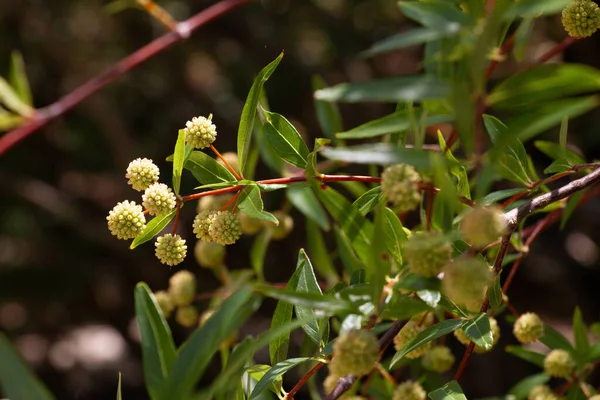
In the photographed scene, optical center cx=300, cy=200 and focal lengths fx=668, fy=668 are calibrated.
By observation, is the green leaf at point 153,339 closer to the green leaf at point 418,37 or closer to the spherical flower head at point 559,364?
the green leaf at point 418,37

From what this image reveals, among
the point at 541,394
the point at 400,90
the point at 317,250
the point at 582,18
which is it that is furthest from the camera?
the point at 317,250

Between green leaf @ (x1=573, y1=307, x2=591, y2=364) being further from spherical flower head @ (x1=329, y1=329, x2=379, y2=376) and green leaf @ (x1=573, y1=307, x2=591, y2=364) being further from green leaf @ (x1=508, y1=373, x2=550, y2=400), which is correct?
spherical flower head @ (x1=329, y1=329, x2=379, y2=376)

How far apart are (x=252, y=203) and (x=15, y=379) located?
36cm

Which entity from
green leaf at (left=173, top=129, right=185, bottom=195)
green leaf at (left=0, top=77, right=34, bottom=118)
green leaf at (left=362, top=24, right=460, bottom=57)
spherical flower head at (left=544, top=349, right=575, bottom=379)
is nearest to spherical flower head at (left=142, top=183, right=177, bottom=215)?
green leaf at (left=173, top=129, right=185, bottom=195)

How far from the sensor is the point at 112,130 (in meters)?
2.41

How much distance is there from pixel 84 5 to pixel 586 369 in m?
2.27

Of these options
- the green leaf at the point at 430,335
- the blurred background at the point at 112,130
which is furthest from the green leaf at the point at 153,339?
the blurred background at the point at 112,130

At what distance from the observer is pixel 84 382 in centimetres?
259

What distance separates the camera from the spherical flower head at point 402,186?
0.67 metres

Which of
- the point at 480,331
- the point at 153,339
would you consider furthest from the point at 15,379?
the point at 480,331

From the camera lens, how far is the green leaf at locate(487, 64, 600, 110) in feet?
1.92

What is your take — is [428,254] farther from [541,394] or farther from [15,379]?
[541,394]

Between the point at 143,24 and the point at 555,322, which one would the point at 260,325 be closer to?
the point at 555,322

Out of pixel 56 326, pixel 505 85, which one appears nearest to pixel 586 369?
pixel 505 85
